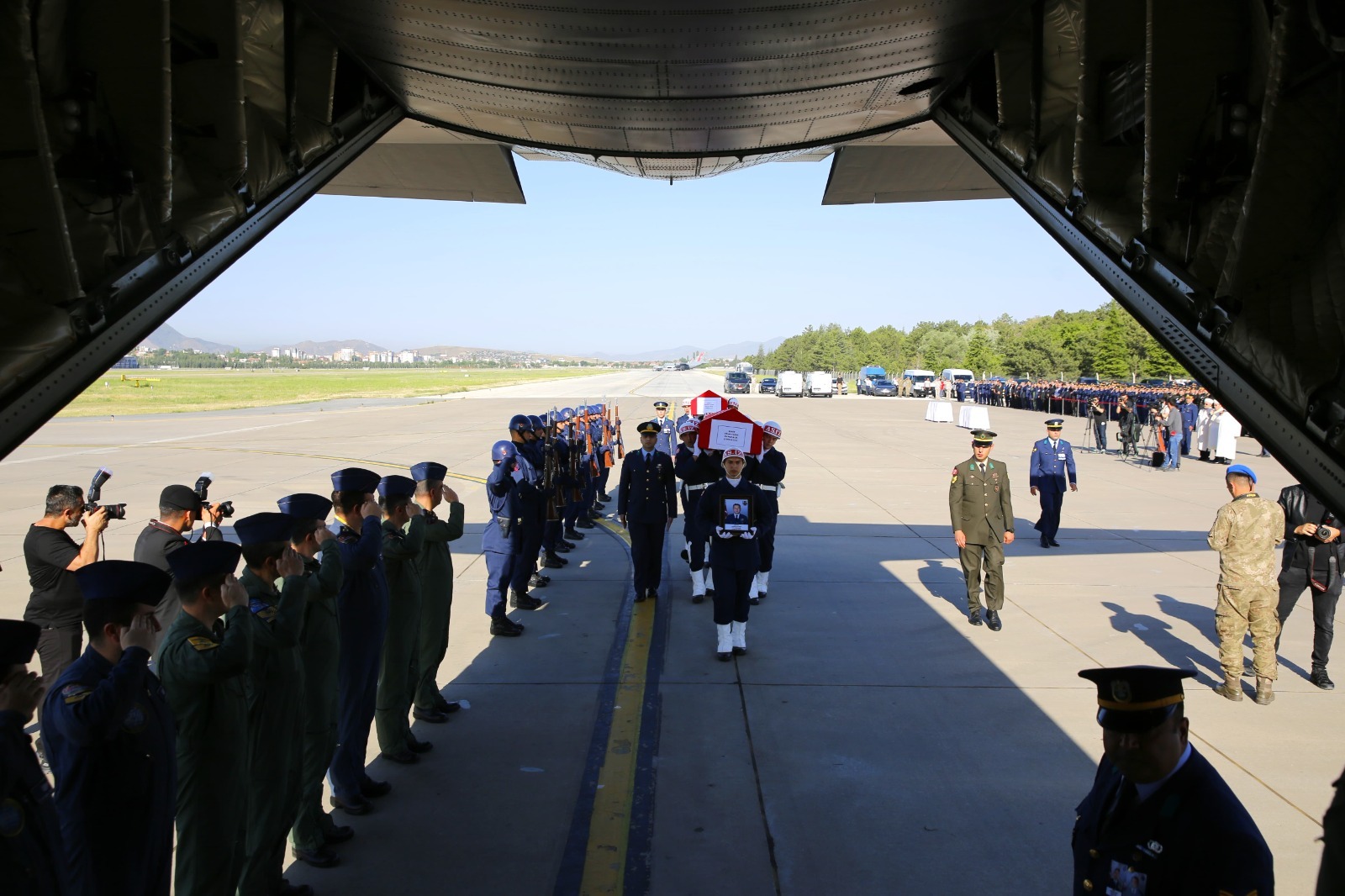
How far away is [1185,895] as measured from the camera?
2.16 meters

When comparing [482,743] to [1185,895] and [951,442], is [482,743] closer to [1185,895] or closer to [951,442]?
[1185,895]

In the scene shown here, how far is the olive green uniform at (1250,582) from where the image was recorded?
6.28 meters

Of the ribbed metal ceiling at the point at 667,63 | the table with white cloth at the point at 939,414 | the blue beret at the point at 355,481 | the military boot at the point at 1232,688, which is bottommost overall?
the military boot at the point at 1232,688

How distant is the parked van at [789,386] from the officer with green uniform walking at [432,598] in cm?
5409

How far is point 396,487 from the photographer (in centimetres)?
539

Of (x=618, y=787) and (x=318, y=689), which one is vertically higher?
(x=318, y=689)

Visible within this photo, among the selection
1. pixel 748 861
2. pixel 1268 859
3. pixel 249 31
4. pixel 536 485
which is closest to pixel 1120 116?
pixel 1268 859

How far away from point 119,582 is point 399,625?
7.72ft

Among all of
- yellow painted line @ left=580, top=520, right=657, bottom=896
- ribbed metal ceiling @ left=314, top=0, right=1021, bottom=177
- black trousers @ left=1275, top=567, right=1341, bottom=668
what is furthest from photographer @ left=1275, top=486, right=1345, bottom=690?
yellow painted line @ left=580, top=520, right=657, bottom=896

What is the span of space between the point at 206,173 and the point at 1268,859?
196 inches

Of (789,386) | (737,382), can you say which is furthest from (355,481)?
(737,382)

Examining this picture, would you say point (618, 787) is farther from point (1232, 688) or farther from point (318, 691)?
point (1232, 688)

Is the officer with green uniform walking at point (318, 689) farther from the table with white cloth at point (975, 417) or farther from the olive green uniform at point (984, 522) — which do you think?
the table with white cloth at point (975, 417)

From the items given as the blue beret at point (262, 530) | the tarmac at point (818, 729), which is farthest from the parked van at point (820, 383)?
the blue beret at point (262, 530)
